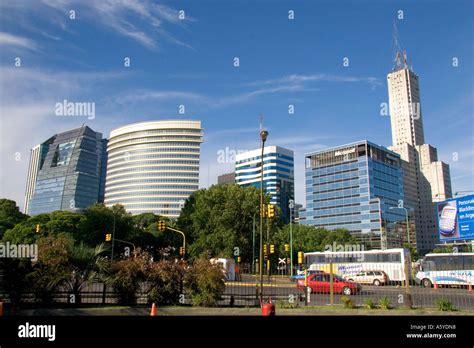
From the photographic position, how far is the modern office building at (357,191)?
139 meters

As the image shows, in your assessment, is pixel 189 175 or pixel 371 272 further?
pixel 189 175

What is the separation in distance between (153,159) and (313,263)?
150780mm

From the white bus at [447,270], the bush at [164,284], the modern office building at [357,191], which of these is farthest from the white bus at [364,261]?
the modern office building at [357,191]

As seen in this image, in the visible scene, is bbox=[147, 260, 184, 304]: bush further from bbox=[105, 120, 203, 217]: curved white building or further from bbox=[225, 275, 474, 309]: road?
bbox=[105, 120, 203, 217]: curved white building

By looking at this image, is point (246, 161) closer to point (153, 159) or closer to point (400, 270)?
point (153, 159)

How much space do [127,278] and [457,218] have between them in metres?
37.5

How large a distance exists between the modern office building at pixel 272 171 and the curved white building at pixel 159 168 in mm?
23230

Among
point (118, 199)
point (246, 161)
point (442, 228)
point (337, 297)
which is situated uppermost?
point (246, 161)

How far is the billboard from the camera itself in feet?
128

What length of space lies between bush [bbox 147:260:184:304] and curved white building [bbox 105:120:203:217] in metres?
163

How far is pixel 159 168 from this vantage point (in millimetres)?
184625

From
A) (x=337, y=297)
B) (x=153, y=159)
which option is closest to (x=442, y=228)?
(x=337, y=297)

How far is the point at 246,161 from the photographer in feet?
603

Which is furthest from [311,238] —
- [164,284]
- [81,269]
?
[81,269]
